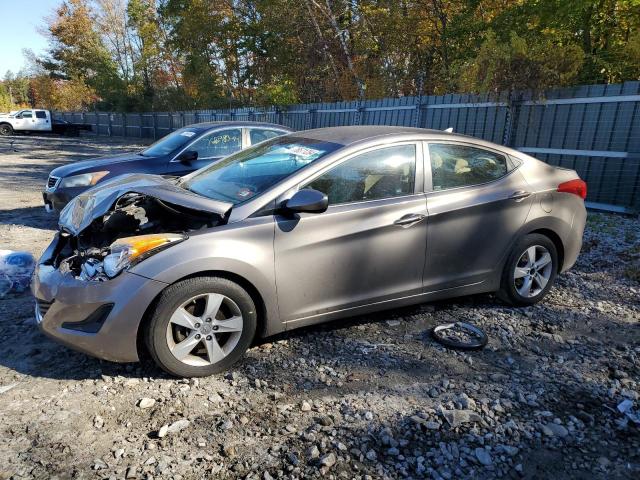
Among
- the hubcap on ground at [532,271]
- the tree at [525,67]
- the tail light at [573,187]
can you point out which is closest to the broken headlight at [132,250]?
the hubcap on ground at [532,271]

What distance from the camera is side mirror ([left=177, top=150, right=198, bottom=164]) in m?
6.74

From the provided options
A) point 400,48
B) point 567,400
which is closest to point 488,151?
point 567,400

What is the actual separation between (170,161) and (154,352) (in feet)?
14.3

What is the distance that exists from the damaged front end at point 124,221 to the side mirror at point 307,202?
17.0 inches

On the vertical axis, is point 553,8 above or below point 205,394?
above

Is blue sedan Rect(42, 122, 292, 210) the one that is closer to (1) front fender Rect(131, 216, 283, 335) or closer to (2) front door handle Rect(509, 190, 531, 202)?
(1) front fender Rect(131, 216, 283, 335)

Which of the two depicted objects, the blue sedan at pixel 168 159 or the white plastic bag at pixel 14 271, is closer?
the white plastic bag at pixel 14 271

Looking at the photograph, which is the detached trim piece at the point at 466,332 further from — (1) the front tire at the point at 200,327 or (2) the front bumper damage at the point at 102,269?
(2) the front bumper damage at the point at 102,269

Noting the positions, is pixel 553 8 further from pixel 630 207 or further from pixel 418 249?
pixel 418 249

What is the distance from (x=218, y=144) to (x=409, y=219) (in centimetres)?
431

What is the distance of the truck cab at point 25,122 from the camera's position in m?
32.3

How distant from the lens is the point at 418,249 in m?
3.66

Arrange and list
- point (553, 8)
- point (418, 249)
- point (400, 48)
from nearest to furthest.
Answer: point (418, 249) < point (553, 8) < point (400, 48)

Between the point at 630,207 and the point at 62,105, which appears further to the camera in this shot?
the point at 62,105
